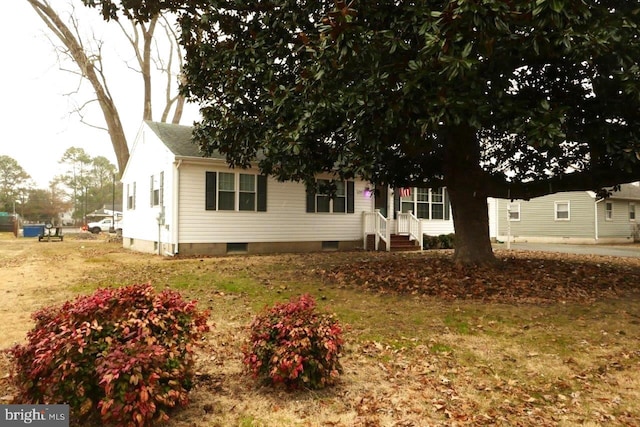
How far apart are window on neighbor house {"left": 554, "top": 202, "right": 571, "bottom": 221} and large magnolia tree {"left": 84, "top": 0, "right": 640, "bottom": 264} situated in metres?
16.8

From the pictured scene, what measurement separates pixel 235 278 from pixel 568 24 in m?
7.32

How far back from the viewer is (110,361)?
257 cm

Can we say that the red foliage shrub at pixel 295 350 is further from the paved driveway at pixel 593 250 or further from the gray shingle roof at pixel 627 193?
the gray shingle roof at pixel 627 193

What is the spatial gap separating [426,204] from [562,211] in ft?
38.6

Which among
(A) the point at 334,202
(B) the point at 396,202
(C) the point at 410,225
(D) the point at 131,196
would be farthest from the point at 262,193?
(D) the point at 131,196

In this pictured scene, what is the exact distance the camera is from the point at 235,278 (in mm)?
8891

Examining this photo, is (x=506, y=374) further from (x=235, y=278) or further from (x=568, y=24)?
(x=235, y=278)

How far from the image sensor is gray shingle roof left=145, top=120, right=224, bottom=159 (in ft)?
45.4

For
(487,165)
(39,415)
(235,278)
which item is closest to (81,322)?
(39,415)

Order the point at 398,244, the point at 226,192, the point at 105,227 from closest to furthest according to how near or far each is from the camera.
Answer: the point at 226,192 < the point at 398,244 < the point at 105,227

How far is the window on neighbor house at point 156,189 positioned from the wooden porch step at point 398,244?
8238mm

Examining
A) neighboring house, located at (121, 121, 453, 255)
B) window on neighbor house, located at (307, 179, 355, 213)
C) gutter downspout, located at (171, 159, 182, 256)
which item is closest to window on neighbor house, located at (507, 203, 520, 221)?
neighboring house, located at (121, 121, 453, 255)

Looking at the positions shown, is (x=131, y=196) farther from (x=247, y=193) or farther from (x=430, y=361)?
(x=430, y=361)

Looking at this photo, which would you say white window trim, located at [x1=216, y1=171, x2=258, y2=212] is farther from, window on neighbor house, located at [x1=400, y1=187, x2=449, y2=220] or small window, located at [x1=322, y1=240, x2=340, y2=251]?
window on neighbor house, located at [x1=400, y1=187, x2=449, y2=220]
